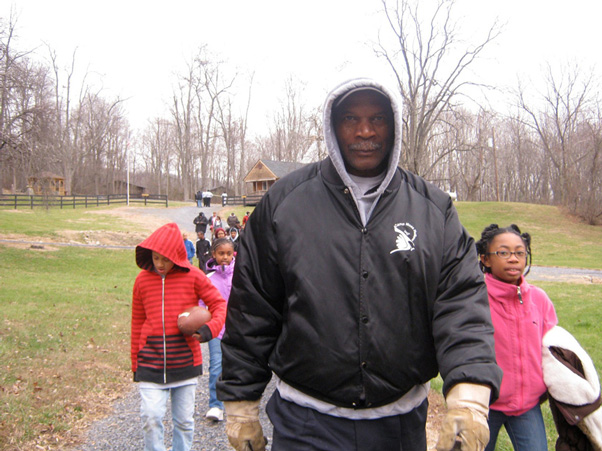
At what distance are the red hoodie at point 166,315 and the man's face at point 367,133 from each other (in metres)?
2.08

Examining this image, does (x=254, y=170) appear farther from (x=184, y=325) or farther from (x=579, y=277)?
(x=184, y=325)

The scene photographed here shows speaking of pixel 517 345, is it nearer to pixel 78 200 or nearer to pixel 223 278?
pixel 223 278

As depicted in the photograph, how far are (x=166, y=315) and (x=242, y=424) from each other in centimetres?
197

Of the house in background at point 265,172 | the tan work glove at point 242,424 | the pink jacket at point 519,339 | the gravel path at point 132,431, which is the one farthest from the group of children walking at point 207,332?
the house in background at point 265,172

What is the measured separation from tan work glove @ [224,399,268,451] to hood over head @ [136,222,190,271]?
1992 mm

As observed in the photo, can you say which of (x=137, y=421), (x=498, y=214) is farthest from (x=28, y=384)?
(x=498, y=214)

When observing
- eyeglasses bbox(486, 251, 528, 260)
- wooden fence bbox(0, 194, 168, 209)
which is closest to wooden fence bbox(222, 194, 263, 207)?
wooden fence bbox(0, 194, 168, 209)

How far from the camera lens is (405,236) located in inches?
80.4

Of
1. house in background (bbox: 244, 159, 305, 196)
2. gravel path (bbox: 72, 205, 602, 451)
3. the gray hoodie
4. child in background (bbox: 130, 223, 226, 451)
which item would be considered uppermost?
house in background (bbox: 244, 159, 305, 196)

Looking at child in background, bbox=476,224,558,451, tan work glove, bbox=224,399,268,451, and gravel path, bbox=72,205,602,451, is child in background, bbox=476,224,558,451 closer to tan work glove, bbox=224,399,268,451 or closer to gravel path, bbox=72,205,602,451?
tan work glove, bbox=224,399,268,451

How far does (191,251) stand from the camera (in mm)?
13172

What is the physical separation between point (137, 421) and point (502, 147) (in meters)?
73.3

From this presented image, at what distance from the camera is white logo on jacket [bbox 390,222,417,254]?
79.3 inches

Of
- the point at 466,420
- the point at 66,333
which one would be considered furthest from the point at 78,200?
the point at 466,420
